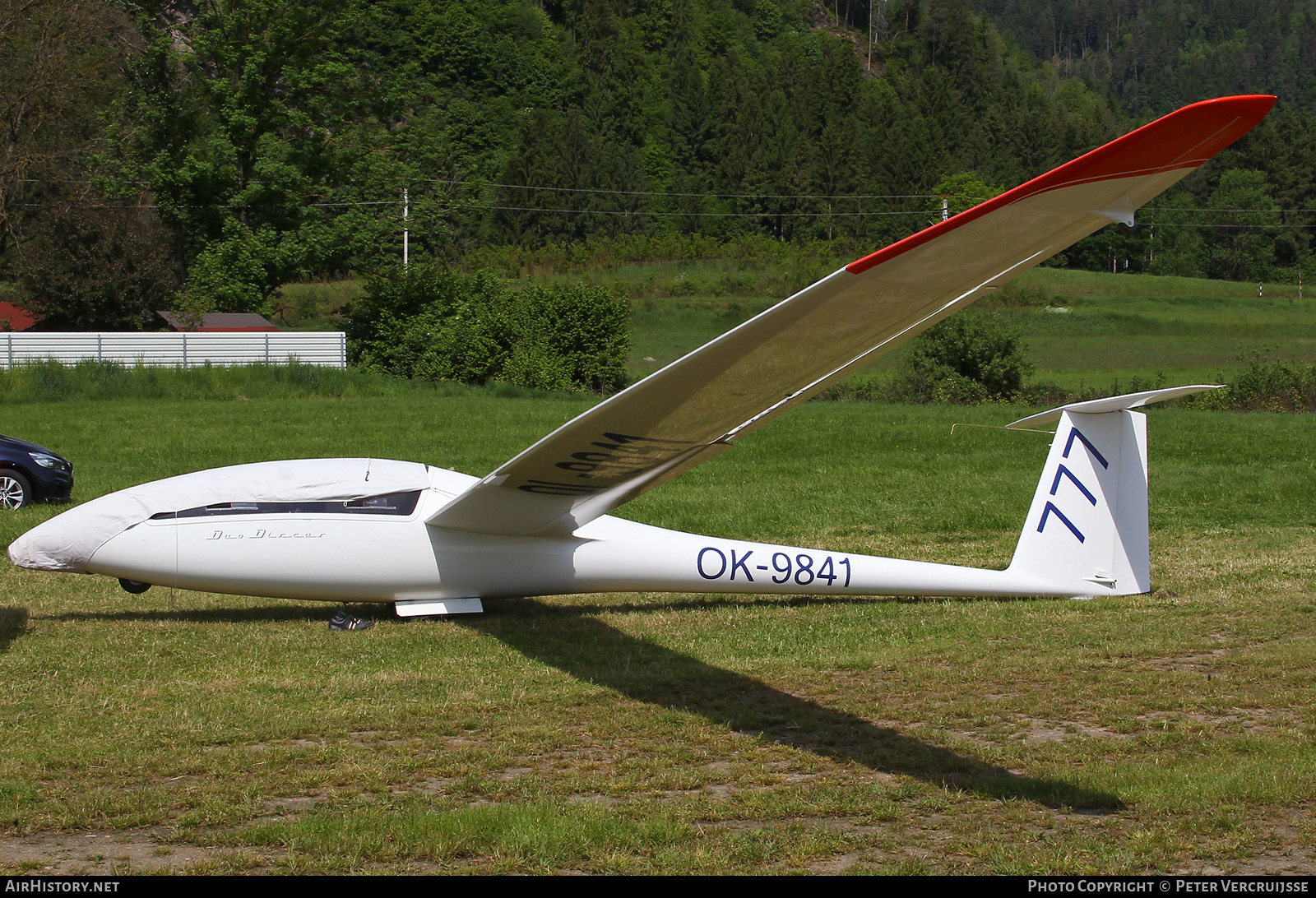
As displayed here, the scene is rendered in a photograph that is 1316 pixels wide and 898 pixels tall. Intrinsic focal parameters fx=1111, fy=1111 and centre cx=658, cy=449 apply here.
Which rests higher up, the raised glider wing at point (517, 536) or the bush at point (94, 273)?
the bush at point (94, 273)

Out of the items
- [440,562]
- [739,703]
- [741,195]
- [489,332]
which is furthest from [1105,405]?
[741,195]

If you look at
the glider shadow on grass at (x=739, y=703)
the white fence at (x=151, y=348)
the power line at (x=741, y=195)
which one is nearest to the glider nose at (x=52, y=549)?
the glider shadow on grass at (x=739, y=703)

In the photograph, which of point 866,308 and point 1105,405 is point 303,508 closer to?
point 866,308

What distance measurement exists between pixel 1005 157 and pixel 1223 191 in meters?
20.4

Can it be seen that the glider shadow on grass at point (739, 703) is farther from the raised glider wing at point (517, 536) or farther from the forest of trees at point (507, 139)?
the forest of trees at point (507, 139)

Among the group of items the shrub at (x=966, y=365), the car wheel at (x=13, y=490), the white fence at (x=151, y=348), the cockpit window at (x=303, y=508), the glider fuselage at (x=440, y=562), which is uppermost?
the white fence at (x=151, y=348)

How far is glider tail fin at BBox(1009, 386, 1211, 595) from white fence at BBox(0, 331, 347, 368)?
27971 millimetres

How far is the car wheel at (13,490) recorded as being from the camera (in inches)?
591

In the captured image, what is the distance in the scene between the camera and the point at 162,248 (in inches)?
1706

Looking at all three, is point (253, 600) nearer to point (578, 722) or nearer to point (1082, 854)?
point (578, 722)

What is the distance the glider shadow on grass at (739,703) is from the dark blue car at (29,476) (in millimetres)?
8733

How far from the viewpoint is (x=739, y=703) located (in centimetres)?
737

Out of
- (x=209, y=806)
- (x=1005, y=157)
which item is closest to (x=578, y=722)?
(x=209, y=806)

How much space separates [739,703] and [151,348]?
32179 millimetres
